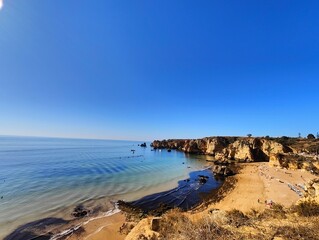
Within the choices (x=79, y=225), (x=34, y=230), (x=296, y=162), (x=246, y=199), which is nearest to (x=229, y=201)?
(x=246, y=199)

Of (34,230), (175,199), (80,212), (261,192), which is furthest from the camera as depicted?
(261,192)

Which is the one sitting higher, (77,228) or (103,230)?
(103,230)

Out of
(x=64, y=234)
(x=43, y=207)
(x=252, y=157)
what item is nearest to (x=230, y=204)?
(x=64, y=234)

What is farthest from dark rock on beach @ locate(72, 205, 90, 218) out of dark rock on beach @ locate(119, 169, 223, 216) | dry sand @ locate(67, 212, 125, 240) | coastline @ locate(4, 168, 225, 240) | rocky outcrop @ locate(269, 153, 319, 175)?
rocky outcrop @ locate(269, 153, 319, 175)

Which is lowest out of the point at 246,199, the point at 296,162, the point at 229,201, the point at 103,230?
the point at 103,230

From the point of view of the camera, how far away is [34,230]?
15781 mm

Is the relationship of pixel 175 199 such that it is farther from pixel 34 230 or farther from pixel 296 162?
pixel 296 162

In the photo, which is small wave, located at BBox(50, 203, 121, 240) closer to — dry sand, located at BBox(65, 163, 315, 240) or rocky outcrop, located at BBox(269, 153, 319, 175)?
dry sand, located at BBox(65, 163, 315, 240)

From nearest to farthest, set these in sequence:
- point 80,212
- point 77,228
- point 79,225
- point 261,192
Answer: point 77,228 < point 79,225 < point 80,212 < point 261,192

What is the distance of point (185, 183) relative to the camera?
34562 mm

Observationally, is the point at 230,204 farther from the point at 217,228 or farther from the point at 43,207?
the point at 43,207

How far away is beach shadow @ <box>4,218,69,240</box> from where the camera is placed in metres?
14.8

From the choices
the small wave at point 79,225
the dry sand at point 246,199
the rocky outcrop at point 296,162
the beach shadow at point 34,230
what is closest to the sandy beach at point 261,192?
the dry sand at point 246,199

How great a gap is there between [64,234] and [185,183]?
22.9 m
